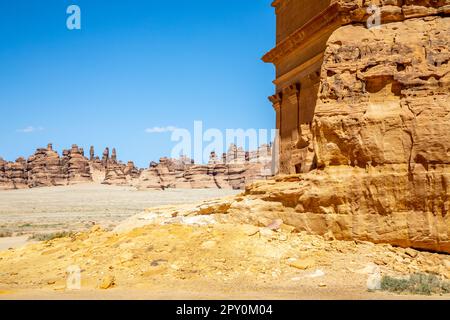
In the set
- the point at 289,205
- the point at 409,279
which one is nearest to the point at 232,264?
the point at 289,205

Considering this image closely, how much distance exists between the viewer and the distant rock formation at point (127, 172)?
98.2m

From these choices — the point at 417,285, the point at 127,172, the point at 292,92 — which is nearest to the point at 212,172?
the point at 127,172

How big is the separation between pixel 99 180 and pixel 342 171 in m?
112

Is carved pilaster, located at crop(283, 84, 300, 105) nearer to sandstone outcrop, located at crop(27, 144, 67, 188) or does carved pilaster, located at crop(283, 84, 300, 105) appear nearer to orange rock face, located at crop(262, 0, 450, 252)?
orange rock face, located at crop(262, 0, 450, 252)

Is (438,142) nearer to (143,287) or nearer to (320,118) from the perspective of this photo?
(320,118)

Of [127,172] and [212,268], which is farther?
[127,172]

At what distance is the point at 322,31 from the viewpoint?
514 inches

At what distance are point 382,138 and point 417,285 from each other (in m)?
3.04

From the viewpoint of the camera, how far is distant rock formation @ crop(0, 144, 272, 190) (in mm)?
98250

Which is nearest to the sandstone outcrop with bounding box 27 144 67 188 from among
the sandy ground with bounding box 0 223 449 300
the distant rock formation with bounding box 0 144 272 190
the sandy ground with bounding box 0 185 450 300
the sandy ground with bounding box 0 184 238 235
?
the distant rock formation with bounding box 0 144 272 190

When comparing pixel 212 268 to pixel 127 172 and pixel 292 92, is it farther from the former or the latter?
pixel 127 172

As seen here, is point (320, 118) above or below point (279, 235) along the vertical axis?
above

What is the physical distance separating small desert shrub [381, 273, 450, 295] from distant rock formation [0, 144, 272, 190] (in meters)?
85.0

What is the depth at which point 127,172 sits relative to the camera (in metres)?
118
